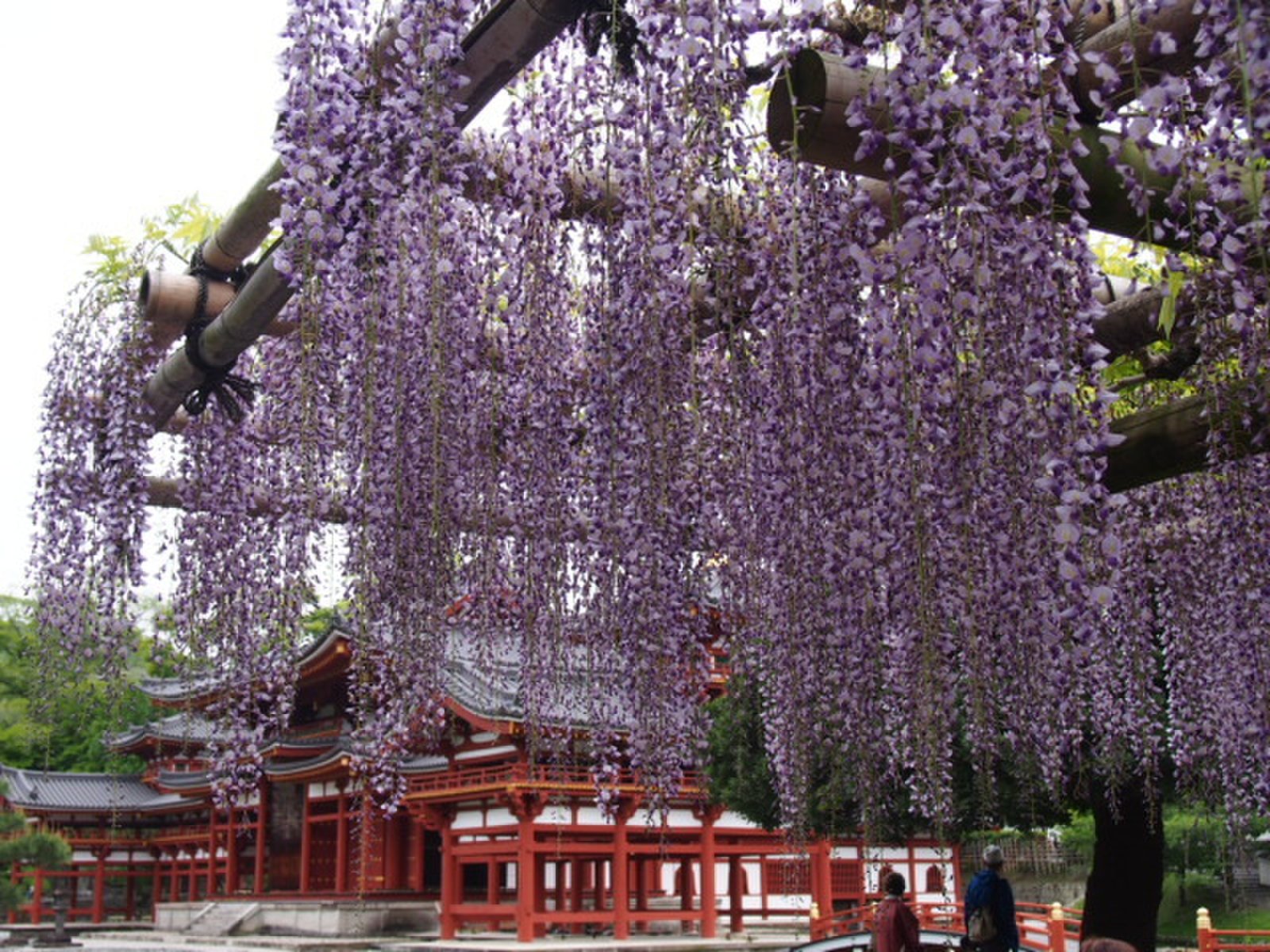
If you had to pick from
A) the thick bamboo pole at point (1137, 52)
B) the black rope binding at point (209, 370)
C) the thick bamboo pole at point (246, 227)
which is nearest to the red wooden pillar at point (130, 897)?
the black rope binding at point (209, 370)

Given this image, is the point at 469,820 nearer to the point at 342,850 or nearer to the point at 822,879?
the point at 342,850

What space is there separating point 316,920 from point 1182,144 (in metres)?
20.5

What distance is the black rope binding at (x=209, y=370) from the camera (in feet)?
19.4

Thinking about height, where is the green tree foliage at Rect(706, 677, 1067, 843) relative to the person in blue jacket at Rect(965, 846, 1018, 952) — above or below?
above

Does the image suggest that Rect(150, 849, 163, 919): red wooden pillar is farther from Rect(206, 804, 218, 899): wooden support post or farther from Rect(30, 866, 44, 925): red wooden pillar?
Rect(206, 804, 218, 899): wooden support post

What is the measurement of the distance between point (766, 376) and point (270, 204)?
226cm

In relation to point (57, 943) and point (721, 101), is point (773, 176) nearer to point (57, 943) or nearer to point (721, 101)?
point (721, 101)

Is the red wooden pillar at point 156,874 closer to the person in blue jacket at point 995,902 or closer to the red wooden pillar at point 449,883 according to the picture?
the red wooden pillar at point 449,883

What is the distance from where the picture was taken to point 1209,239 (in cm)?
332

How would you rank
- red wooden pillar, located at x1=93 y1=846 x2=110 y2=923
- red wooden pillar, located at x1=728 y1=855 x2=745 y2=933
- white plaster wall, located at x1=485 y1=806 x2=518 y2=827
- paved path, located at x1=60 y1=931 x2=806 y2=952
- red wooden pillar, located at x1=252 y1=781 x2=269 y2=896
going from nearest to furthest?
paved path, located at x1=60 y1=931 x2=806 y2=952, white plaster wall, located at x1=485 y1=806 x2=518 y2=827, red wooden pillar, located at x1=728 y1=855 x2=745 y2=933, red wooden pillar, located at x1=252 y1=781 x2=269 y2=896, red wooden pillar, located at x1=93 y1=846 x2=110 y2=923

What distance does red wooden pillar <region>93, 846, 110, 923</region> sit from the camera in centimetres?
2822

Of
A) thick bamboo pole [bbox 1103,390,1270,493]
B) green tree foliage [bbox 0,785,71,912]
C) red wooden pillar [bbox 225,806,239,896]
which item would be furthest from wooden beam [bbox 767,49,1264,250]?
red wooden pillar [bbox 225,806,239,896]

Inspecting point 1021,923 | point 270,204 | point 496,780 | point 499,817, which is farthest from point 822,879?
point 270,204

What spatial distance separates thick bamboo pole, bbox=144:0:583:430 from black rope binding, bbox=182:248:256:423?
5cm
